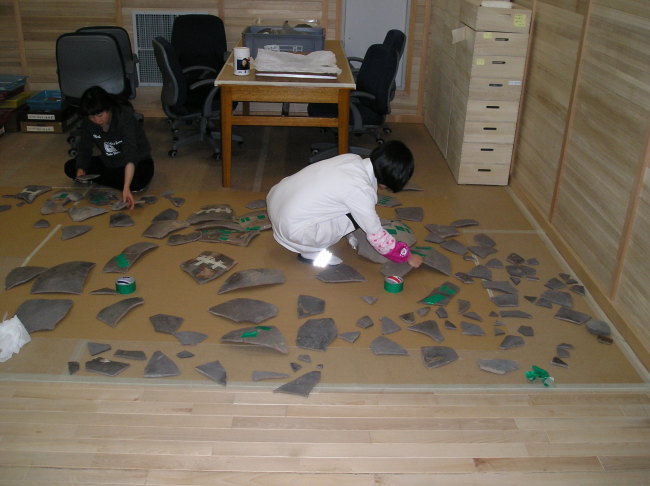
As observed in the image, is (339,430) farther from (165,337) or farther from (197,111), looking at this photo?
(197,111)

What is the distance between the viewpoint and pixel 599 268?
3592mm

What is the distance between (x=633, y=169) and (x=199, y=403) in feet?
7.40

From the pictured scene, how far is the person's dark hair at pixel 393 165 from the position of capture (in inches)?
131

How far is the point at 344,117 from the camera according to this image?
15.9 ft

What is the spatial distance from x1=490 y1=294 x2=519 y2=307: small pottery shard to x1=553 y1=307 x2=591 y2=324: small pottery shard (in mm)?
213

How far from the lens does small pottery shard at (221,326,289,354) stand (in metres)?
3.12

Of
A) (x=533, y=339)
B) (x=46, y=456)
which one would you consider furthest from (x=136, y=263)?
(x=533, y=339)

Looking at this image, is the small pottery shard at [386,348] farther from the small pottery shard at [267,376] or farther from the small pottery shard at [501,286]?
the small pottery shard at [501,286]

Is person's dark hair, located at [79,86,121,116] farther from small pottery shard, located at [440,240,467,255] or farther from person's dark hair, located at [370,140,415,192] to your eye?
small pottery shard, located at [440,240,467,255]

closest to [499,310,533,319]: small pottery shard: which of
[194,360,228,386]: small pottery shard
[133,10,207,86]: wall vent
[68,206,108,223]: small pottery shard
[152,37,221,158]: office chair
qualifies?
[194,360,228,386]: small pottery shard

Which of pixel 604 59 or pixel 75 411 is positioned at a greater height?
pixel 604 59

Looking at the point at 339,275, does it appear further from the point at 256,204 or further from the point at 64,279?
the point at 64,279

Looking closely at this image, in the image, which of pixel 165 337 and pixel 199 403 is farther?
pixel 165 337

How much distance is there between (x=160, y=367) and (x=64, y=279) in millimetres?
989
